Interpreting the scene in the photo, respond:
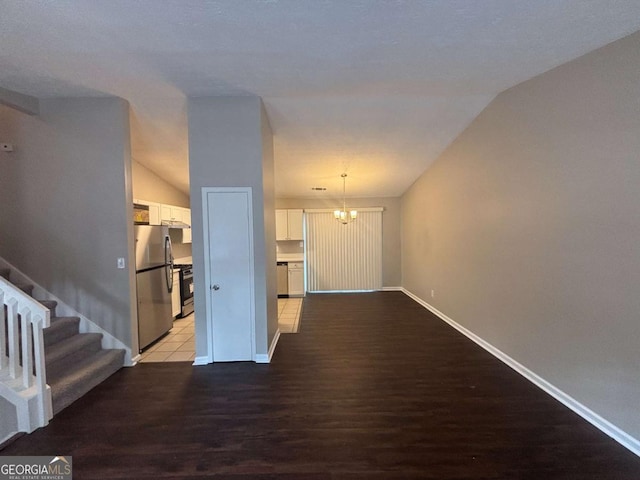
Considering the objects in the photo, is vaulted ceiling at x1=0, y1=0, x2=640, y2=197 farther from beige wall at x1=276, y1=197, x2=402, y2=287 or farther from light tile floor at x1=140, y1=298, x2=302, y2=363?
beige wall at x1=276, y1=197, x2=402, y2=287

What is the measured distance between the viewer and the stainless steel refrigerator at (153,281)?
3701 millimetres

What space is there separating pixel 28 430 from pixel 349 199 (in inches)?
275

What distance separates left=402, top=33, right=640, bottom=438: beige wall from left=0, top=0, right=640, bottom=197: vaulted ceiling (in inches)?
12.8

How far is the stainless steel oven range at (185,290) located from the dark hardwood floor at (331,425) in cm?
193

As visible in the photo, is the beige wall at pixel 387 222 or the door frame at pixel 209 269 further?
the beige wall at pixel 387 222

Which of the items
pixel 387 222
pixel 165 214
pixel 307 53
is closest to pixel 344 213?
pixel 387 222

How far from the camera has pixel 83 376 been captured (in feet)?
9.15

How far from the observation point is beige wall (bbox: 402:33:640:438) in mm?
2055

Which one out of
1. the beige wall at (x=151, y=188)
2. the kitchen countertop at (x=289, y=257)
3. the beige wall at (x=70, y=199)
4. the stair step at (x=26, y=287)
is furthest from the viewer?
the kitchen countertop at (x=289, y=257)

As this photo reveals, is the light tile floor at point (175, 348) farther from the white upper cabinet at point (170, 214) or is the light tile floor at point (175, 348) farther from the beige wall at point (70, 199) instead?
the white upper cabinet at point (170, 214)

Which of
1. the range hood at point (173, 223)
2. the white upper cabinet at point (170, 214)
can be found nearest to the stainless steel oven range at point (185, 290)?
the range hood at point (173, 223)

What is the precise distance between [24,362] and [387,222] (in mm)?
7153

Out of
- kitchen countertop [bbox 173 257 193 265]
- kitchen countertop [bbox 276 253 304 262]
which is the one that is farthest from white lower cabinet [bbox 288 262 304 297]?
kitchen countertop [bbox 173 257 193 265]

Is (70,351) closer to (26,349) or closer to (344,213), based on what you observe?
(26,349)
